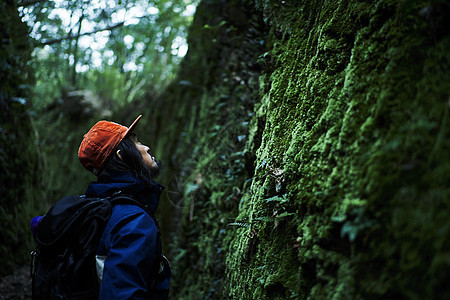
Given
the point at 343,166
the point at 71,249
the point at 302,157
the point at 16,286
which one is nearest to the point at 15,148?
the point at 16,286

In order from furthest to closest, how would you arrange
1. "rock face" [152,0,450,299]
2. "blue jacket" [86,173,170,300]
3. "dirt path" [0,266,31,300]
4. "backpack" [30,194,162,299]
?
"dirt path" [0,266,31,300] < "backpack" [30,194,162,299] < "blue jacket" [86,173,170,300] < "rock face" [152,0,450,299]

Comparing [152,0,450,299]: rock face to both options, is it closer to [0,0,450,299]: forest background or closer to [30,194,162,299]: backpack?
[0,0,450,299]: forest background

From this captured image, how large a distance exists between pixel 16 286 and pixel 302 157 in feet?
19.2

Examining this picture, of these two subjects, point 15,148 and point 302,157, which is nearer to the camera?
point 302,157

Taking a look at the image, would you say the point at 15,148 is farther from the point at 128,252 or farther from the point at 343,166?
the point at 343,166

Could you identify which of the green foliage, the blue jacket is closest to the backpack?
the blue jacket

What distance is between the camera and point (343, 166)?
1.76 metres

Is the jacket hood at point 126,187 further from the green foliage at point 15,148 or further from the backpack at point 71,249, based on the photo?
the green foliage at point 15,148

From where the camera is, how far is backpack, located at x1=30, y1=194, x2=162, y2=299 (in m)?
2.28

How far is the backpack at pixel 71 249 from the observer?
2.28 meters

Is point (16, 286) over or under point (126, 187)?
under

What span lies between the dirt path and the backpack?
3692mm

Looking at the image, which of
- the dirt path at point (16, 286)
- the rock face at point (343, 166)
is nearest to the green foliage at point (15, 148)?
the dirt path at point (16, 286)

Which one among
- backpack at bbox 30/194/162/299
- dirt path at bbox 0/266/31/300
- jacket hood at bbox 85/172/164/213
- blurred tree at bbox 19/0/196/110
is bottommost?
dirt path at bbox 0/266/31/300
